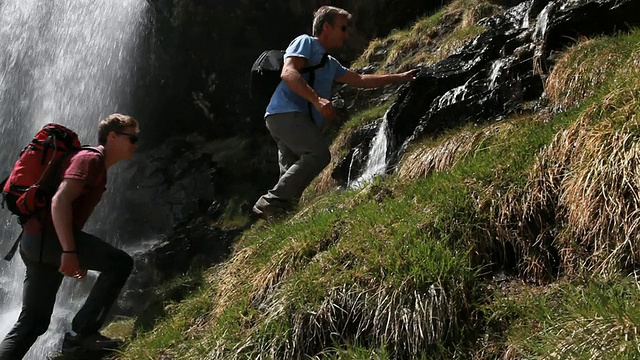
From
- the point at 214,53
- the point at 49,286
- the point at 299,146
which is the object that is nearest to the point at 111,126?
the point at 49,286

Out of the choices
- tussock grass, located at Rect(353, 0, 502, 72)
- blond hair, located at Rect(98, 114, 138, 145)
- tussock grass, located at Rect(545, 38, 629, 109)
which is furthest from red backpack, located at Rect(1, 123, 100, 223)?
tussock grass, located at Rect(353, 0, 502, 72)

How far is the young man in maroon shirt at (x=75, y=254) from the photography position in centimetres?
Result: 495

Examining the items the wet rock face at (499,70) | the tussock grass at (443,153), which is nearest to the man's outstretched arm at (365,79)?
the tussock grass at (443,153)

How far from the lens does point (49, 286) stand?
5266mm

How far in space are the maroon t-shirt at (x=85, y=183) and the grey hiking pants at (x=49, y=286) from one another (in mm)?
101

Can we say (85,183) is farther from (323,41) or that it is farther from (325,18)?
(325,18)

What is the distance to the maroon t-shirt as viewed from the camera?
503 cm

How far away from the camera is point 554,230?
4.27 meters

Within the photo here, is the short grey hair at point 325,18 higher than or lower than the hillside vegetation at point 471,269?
higher

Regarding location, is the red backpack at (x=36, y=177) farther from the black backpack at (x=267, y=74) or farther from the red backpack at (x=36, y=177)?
the black backpack at (x=267, y=74)

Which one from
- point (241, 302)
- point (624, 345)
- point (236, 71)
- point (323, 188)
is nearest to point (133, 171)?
point (236, 71)

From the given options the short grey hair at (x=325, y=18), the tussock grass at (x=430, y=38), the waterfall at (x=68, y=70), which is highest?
the waterfall at (x=68, y=70)

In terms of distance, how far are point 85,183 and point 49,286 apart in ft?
3.00

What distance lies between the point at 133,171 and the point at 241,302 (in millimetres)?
13448
